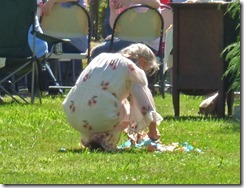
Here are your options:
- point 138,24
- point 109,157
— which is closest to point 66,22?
point 138,24

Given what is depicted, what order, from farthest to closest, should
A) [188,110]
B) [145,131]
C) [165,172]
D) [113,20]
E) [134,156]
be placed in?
[113,20]
[188,110]
[145,131]
[134,156]
[165,172]

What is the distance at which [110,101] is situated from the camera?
21.5ft

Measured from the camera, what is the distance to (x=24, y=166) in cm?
571

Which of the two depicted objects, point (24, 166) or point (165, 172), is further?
point (24, 166)

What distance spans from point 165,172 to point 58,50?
6.10m

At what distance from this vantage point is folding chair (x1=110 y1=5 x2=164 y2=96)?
33.3ft

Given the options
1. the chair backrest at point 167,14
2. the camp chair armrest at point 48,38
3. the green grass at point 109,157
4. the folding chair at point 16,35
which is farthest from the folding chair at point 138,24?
the green grass at point 109,157

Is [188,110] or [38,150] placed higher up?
[38,150]

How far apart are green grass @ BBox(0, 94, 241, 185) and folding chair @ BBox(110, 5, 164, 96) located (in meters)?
1.47

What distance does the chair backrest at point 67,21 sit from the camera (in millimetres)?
10523

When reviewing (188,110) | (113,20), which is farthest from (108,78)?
(113,20)

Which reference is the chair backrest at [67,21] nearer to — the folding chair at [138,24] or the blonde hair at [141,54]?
the folding chair at [138,24]

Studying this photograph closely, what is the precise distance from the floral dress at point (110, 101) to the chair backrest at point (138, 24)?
3.52 metres

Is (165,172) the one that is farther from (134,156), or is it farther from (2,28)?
(2,28)
